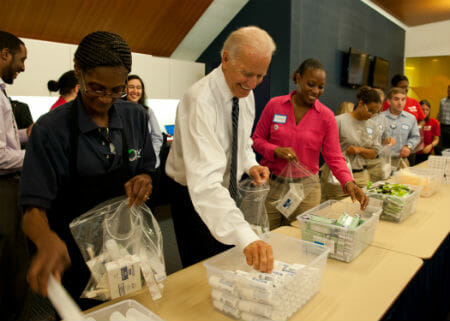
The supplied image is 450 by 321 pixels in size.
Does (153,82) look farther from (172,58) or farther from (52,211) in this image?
(52,211)

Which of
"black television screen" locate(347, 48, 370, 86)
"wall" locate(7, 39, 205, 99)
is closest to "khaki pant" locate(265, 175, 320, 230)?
"wall" locate(7, 39, 205, 99)

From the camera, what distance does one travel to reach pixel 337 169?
2.19 meters

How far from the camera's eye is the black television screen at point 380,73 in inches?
275

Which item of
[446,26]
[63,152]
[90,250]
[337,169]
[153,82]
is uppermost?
[446,26]

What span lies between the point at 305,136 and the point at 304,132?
0.03 m

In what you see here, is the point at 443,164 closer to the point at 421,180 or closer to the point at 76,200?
the point at 421,180

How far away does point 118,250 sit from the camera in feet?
3.56

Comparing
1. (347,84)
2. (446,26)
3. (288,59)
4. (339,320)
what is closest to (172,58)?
(288,59)

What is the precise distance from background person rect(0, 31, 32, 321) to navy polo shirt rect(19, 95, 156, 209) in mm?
1044

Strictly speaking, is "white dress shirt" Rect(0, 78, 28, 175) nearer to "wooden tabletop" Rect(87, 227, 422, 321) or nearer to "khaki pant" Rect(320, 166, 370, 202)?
"wooden tabletop" Rect(87, 227, 422, 321)

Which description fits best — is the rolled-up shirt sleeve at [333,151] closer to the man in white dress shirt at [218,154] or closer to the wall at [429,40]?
the man in white dress shirt at [218,154]

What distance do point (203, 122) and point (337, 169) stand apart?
1.22 meters

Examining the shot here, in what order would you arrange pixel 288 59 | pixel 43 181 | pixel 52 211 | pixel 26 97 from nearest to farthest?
1. pixel 43 181
2. pixel 52 211
3. pixel 26 97
4. pixel 288 59

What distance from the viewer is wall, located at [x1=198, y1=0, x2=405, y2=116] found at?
483 cm
